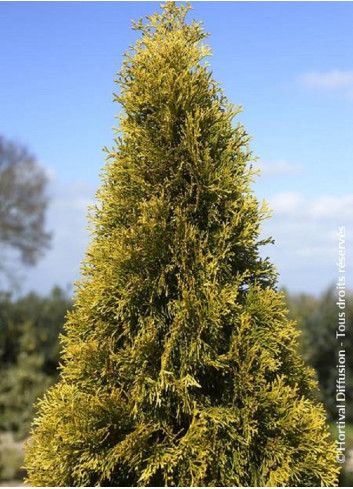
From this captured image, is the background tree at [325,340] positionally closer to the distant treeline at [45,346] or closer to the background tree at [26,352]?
the distant treeline at [45,346]

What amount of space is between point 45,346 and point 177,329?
11694 millimetres

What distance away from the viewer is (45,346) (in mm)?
16516

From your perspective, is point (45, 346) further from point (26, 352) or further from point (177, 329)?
point (177, 329)

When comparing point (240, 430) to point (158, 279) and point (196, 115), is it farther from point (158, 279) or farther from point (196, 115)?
point (196, 115)

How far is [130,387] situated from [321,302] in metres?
11.5

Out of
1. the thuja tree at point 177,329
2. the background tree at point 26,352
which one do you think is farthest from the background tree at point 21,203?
the thuja tree at point 177,329

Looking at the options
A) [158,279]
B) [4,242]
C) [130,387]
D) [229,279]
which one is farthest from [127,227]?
[4,242]

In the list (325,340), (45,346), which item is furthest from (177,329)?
(45,346)

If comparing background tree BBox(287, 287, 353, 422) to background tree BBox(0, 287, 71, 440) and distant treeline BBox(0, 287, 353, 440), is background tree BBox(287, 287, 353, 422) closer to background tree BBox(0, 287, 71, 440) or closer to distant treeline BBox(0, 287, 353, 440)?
distant treeline BBox(0, 287, 353, 440)

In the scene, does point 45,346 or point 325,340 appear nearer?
point 325,340

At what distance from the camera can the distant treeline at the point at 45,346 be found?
15.8 metres

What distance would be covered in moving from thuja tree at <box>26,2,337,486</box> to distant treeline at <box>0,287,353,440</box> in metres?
9.61

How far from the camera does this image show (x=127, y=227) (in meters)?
6.22

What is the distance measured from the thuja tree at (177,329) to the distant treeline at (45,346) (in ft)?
31.5
